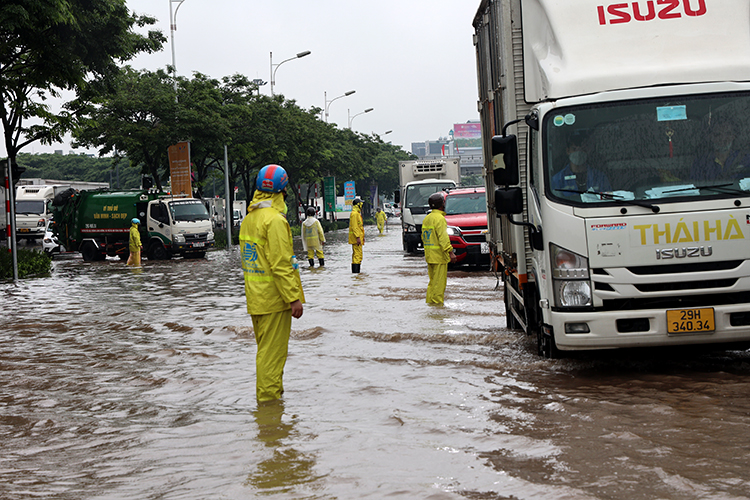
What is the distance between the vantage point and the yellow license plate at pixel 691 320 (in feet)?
22.6

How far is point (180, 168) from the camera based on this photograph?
32.2m

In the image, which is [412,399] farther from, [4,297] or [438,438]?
[4,297]

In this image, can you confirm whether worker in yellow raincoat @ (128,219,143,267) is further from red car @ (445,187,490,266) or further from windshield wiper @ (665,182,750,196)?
windshield wiper @ (665,182,750,196)

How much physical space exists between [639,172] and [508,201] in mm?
1047

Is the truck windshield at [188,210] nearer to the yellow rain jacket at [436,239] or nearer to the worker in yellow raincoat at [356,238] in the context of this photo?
the worker in yellow raincoat at [356,238]

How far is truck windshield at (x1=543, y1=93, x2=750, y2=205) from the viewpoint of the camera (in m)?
7.03

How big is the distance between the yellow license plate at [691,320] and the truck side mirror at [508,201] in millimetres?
1463

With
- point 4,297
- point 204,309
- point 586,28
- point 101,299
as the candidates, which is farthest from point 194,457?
point 4,297

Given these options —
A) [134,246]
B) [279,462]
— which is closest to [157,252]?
[134,246]

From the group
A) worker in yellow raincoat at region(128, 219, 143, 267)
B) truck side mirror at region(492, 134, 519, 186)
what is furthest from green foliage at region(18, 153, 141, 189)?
truck side mirror at region(492, 134, 519, 186)

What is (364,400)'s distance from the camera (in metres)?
7.13

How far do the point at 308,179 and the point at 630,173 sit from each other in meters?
46.5

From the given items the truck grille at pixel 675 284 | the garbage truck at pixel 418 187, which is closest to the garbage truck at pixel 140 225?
the garbage truck at pixel 418 187

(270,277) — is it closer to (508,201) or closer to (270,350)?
(270,350)
